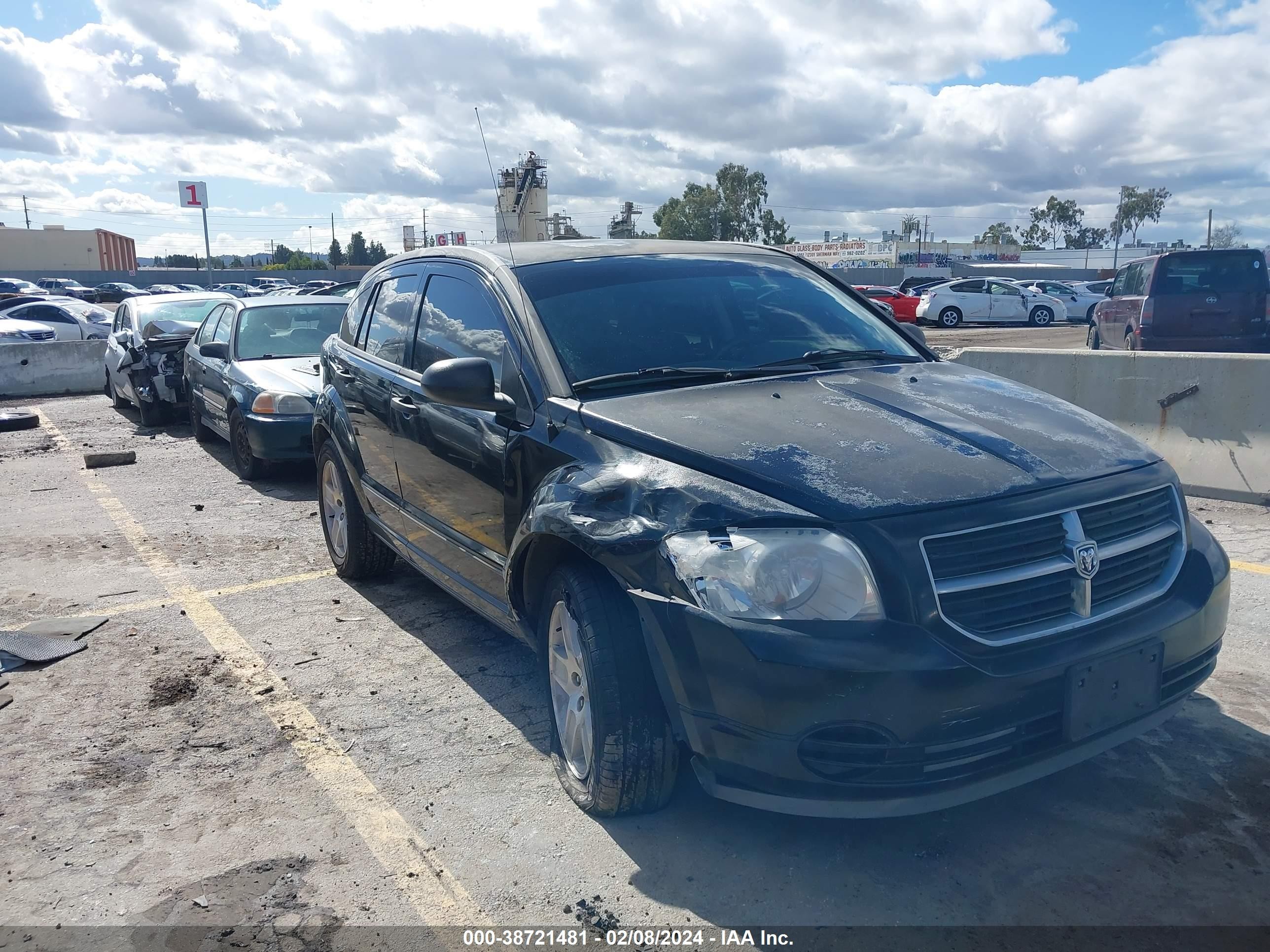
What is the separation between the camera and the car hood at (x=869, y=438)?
2.76 meters

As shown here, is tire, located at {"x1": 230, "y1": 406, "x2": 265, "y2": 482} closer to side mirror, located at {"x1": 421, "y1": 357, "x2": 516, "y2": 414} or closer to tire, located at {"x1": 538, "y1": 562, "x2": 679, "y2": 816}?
side mirror, located at {"x1": 421, "y1": 357, "x2": 516, "y2": 414}

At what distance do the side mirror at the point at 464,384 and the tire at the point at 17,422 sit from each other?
11.8 metres

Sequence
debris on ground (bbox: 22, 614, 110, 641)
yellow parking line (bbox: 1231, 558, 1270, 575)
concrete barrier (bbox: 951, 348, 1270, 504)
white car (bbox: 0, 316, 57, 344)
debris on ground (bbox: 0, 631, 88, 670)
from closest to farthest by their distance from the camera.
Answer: debris on ground (bbox: 0, 631, 88, 670) < debris on ground (bbox: 22, 614, 110, 641) < yellow parking line (bbox: 1231, 558, 1270, 575) < concrete barrier (bbox: 951, 348, 1270, 504) < white car (bbox: 0, 316, 57, 344)

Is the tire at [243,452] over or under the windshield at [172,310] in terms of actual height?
under

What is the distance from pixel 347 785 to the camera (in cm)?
356

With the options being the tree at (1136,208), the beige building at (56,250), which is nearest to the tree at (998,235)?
the tree at (1136,208)

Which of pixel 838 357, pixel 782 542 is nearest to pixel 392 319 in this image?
pixel 838 357

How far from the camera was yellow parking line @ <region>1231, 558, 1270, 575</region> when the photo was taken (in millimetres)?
5434

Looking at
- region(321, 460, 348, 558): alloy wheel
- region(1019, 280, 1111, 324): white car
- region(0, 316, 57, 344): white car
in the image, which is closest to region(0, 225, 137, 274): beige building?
region(0, 316, 57, 344): white car

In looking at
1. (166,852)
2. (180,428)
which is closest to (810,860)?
(166,852)

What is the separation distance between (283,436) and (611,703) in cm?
649

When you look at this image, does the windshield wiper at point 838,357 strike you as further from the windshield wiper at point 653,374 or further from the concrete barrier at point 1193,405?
the concrete barrier at point 1193,405

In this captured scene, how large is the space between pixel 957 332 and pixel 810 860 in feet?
93.4

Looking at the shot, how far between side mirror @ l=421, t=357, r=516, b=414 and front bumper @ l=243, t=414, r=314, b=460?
540 centimetres
